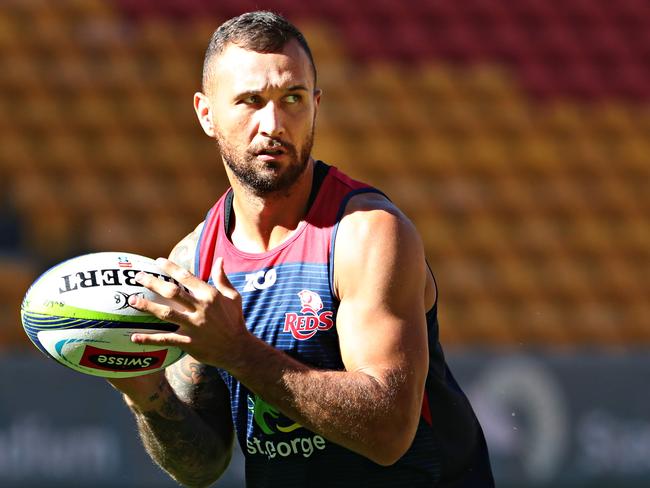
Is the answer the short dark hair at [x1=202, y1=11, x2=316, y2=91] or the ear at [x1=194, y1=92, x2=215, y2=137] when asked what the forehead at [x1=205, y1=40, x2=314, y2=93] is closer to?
the short dark hair at [x1=202, y1=11, x2=316, y2=91]

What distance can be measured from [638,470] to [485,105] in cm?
381

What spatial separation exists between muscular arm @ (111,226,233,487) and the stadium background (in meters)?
4.09

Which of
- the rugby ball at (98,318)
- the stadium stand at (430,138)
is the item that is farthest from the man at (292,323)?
the stadium stand at (430,138)

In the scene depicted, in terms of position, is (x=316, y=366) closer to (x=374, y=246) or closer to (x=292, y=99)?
(x=374, y=246)

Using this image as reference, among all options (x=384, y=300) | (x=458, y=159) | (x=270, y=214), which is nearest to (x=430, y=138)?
(x=458, y=159)

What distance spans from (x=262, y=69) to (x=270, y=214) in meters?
0.43

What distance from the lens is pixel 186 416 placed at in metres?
3.32

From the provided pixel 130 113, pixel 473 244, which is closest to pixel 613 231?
pixel 473 244

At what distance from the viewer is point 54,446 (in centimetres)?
695

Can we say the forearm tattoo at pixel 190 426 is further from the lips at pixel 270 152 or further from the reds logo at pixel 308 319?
the lips at pixel 270 152

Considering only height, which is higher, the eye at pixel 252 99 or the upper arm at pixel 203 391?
the eye at pixel 252 99

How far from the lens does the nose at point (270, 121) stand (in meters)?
2.96

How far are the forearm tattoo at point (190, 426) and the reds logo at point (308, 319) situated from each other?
51 centimetres

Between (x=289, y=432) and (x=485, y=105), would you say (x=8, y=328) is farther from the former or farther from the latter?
(x=289, y=432)
